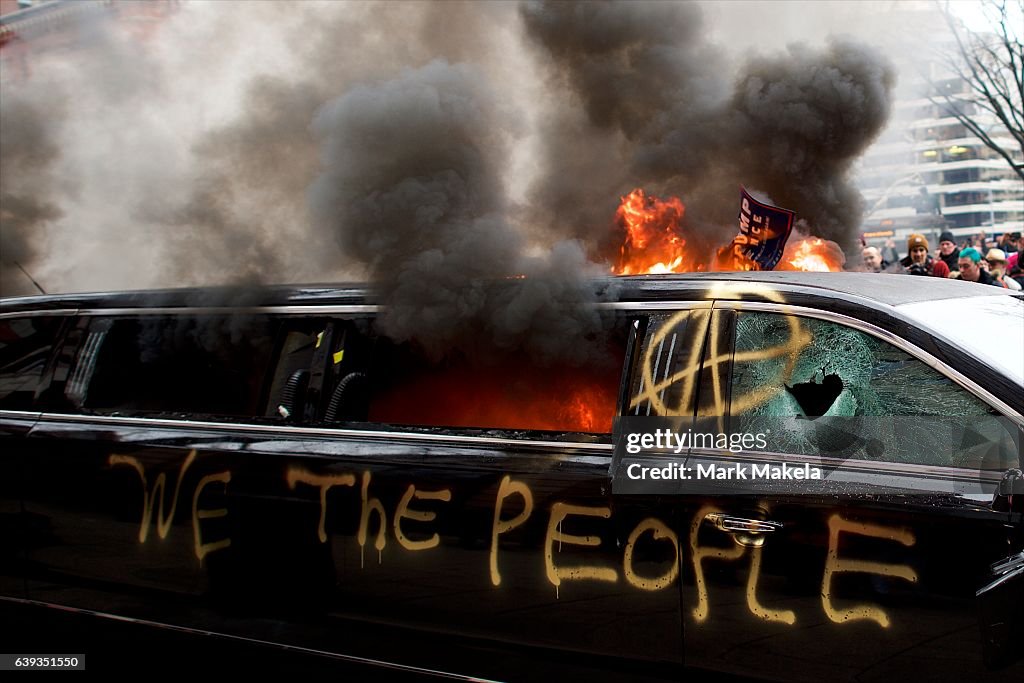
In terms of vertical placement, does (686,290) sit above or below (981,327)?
above

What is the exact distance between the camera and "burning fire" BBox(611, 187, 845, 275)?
467 cm

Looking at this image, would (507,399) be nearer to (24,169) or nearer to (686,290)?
(686,290)

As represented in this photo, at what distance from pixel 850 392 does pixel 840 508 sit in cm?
A: 38

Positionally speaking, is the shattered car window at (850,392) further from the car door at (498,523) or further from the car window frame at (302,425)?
the car door at (498,523)

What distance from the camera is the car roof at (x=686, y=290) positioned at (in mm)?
2799

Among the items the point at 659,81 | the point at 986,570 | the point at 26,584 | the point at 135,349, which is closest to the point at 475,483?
the point at 986,570

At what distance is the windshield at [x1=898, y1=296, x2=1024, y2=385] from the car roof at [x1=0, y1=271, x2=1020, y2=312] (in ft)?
0.20

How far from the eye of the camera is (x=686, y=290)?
9.66 feet

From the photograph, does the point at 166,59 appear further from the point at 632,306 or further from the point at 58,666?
the point at 632,306

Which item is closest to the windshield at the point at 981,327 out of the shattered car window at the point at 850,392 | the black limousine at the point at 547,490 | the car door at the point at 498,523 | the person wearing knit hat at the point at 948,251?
the black limousine at the point at 547,490

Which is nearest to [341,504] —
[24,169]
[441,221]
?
[441,221]

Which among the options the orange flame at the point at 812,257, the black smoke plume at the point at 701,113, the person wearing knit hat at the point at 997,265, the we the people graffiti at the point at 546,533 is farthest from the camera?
the person wearing knit hat at the point at 997,265

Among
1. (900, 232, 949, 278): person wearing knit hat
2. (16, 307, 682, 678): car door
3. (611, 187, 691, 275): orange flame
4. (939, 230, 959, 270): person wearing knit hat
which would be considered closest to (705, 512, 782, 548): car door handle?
(16, 307, 682, 678): car door
